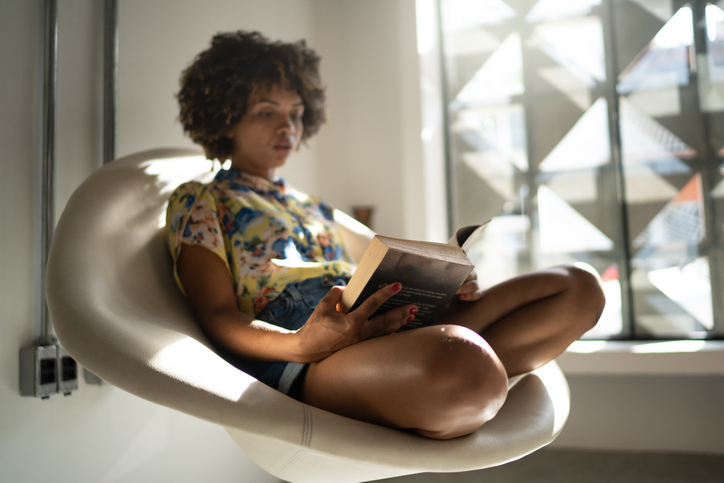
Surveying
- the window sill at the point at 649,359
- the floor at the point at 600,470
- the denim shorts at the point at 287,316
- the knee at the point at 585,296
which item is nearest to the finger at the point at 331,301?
the denim shorts at the point at 287,316

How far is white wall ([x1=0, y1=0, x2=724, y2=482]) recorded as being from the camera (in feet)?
3.64

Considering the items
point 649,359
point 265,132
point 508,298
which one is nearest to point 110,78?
point 265,132

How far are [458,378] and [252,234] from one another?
2.03 ft

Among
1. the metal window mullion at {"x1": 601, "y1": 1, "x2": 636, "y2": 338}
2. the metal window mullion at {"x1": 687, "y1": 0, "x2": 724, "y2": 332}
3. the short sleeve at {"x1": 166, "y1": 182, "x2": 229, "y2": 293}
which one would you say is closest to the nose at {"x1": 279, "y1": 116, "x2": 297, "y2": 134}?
the short sleeve at {"x1": 166, "y1": 182, "x2": 229, "y2": 293}

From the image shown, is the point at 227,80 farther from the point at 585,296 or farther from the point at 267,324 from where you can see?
the point at 585,296

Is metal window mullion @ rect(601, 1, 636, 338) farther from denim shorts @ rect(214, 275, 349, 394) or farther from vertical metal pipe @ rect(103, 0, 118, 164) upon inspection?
vertical metal pipe @ rect(103, 0, 118, 164)

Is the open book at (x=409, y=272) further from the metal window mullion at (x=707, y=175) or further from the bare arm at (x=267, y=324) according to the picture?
the metal window mullion at (x=707, y=175)

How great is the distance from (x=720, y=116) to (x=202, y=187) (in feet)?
7.18

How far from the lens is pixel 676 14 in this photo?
2.33 m

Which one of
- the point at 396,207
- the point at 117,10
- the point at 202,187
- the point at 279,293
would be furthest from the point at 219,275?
the point at 396,207

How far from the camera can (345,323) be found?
2.65 ft

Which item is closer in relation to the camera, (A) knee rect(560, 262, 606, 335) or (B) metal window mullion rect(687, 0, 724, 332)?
(A) knee rect(560, 262, 606, 335)

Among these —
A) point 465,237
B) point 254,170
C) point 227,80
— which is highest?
point 227,80

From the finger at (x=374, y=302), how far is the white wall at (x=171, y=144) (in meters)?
0.76
